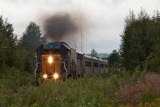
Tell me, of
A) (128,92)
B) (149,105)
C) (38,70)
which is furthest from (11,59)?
(149,105)

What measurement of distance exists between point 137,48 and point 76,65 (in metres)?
6.58

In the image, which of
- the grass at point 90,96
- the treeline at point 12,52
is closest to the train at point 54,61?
the grass at point 90,96

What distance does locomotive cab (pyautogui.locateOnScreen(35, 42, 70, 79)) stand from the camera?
2064 centimetres

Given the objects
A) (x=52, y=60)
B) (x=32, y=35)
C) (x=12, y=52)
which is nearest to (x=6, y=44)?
(x=12, y=52)

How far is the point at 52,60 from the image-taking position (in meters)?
21.1

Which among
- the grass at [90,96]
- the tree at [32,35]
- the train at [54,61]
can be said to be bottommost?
the grass at [90,96]

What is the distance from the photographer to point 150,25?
2578 centimetres

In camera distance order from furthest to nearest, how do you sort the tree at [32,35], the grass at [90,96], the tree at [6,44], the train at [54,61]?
the tree at [32,35]
the tree at [6,44]
the train at [54,61]
the grass at [90,96]

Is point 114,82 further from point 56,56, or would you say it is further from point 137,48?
point 137,48

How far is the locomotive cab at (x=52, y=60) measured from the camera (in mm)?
20641

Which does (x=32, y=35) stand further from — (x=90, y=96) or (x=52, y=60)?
(x=90, y=96)

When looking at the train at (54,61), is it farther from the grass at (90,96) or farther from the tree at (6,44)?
the tree at (6,44)

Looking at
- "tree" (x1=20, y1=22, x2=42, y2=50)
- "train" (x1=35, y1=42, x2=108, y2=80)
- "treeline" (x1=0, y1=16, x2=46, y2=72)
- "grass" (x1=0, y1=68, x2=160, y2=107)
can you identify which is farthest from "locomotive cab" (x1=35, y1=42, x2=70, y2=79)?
"tree" (x1=20, y1=22, x2=42, y2=50)

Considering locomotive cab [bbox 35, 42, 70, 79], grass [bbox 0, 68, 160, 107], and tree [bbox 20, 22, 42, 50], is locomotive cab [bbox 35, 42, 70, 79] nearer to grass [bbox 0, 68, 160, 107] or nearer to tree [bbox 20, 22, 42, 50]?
grass [bbox 0, 68, 160, 107]
